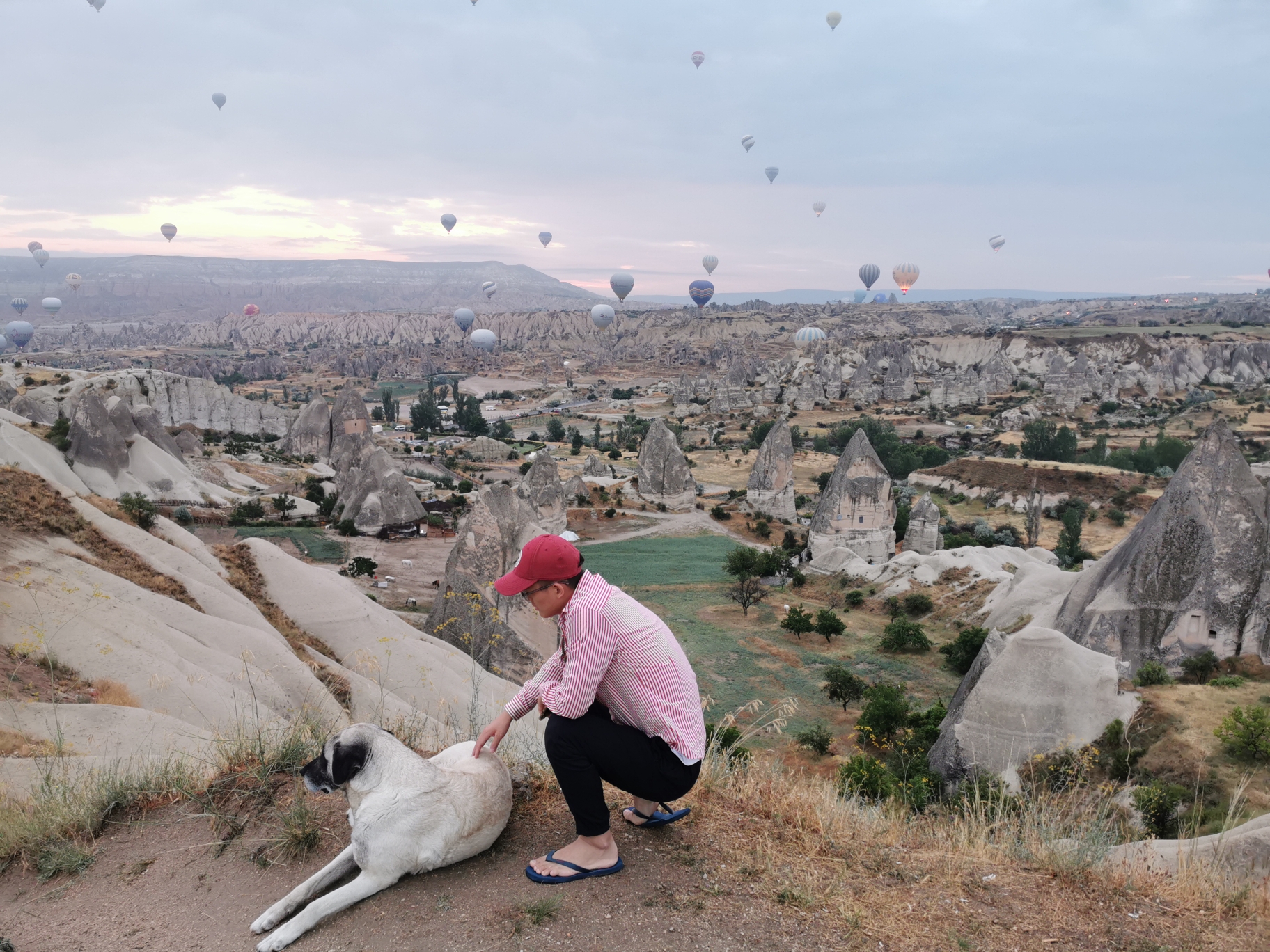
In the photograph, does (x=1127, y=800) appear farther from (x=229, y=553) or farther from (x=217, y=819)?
(x=229, y=553)

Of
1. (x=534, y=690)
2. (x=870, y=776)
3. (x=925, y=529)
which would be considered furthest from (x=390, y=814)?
(x=925, y=529)

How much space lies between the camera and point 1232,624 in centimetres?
1571

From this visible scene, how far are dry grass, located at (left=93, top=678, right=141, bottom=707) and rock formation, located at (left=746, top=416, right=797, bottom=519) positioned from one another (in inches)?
1403

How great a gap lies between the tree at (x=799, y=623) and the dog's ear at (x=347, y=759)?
65.9 ft

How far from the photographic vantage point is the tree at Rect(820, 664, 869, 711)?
1762 cm

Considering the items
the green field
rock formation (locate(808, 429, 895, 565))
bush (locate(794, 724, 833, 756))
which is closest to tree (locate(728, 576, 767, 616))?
rock formation (locate(808, 429, 895, 565))

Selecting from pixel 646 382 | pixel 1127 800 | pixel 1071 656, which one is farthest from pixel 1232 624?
pixel 646 382

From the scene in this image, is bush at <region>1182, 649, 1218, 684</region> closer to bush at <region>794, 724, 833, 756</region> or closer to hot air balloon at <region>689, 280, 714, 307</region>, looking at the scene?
bush at <region>794, 724, 833, 756</region>

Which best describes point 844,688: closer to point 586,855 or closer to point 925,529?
point 586,855

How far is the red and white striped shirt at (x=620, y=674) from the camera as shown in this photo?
11.2 ft

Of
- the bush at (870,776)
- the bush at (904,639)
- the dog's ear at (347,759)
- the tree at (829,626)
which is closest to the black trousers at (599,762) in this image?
the dog's ear at (347,759)

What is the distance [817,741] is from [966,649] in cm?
633

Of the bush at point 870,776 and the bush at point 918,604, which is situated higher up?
the bush at point 870,776

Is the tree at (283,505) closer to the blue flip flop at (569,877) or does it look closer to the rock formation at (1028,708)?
the rock formation at (1028,708)
